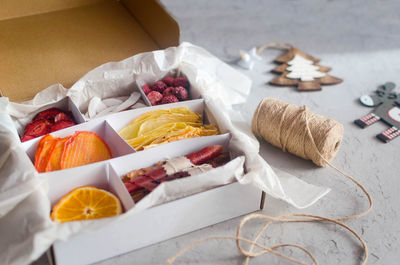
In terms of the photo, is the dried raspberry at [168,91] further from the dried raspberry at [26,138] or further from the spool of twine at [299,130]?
the dried raspberry at [26,138]

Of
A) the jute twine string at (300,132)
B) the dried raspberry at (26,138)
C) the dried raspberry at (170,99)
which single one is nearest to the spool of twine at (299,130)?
the jute twine string at (300,132)

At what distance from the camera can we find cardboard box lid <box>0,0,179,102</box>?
2.19 m

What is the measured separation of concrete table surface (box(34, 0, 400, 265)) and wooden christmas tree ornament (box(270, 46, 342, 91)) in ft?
0.15

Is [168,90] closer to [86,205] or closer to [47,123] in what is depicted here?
[47,123]

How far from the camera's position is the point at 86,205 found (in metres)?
1.58

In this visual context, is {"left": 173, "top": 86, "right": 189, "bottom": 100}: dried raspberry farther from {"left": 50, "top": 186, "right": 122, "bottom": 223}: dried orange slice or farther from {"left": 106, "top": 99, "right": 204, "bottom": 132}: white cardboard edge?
{"left": 50, "top": 186, "right": 122, "bottom": 223}: dried orange slice

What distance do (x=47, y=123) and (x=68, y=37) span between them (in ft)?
2.17

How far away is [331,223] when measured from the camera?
5.88 feet

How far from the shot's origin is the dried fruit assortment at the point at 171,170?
64.6 inches

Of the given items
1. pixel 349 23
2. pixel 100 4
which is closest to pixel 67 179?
pixel 100 4

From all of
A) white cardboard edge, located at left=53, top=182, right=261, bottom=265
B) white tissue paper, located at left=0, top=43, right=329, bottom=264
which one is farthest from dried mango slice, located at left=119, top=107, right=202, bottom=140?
white cardboard edge, located at left=53, top=182, right=261, bottom=265

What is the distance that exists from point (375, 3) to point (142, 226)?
119 inches

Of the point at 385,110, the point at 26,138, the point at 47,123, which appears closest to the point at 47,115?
the point at 47,123

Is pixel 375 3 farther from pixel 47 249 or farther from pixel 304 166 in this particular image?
pixel 47 249
